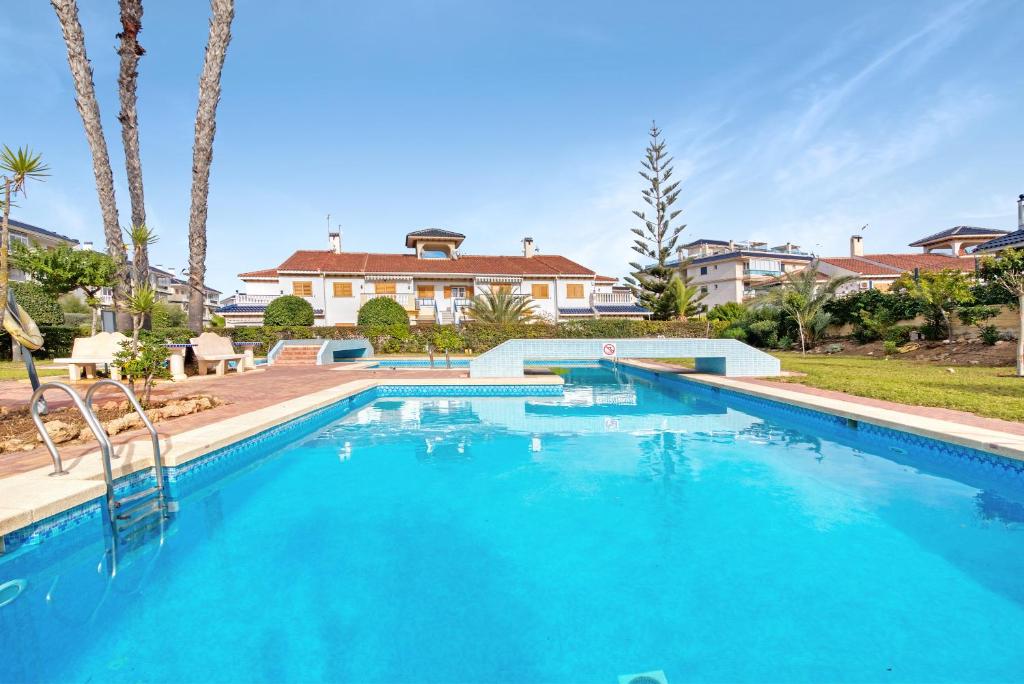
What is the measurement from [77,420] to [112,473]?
3.79 m

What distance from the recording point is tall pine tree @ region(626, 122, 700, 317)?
2848 cm

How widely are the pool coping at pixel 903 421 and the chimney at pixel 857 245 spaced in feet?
159

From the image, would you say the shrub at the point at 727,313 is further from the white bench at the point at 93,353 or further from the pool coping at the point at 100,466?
the white bench at the point at 93,353

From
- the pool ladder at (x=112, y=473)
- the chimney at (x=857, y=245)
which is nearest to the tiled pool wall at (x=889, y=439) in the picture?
the pool ladder at (x=112, y=473)

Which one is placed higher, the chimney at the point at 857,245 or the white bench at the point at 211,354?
the chimney at the point at 857,245

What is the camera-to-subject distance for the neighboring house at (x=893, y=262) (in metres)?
37.1

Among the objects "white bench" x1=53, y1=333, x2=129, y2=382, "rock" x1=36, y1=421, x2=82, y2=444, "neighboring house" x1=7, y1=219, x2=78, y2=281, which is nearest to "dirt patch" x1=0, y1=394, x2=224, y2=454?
"rock" x1=36, y1=421, x2=82, y2=444

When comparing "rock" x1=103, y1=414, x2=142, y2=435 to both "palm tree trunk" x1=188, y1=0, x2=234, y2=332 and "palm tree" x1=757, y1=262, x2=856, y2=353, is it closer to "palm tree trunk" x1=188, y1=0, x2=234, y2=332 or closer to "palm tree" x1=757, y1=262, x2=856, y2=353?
"palm tree trunk" x1=188, y1=0, x2=234, y2=332

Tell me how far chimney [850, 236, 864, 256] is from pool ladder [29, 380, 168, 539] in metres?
59.4

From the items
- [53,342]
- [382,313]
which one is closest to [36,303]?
[53,342]

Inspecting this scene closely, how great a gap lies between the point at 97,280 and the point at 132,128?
5.03 meters

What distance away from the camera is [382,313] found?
2642 cm

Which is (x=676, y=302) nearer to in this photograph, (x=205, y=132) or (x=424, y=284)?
(x=424, y=284)

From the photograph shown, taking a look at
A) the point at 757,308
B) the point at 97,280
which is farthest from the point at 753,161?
the point at 97,280
